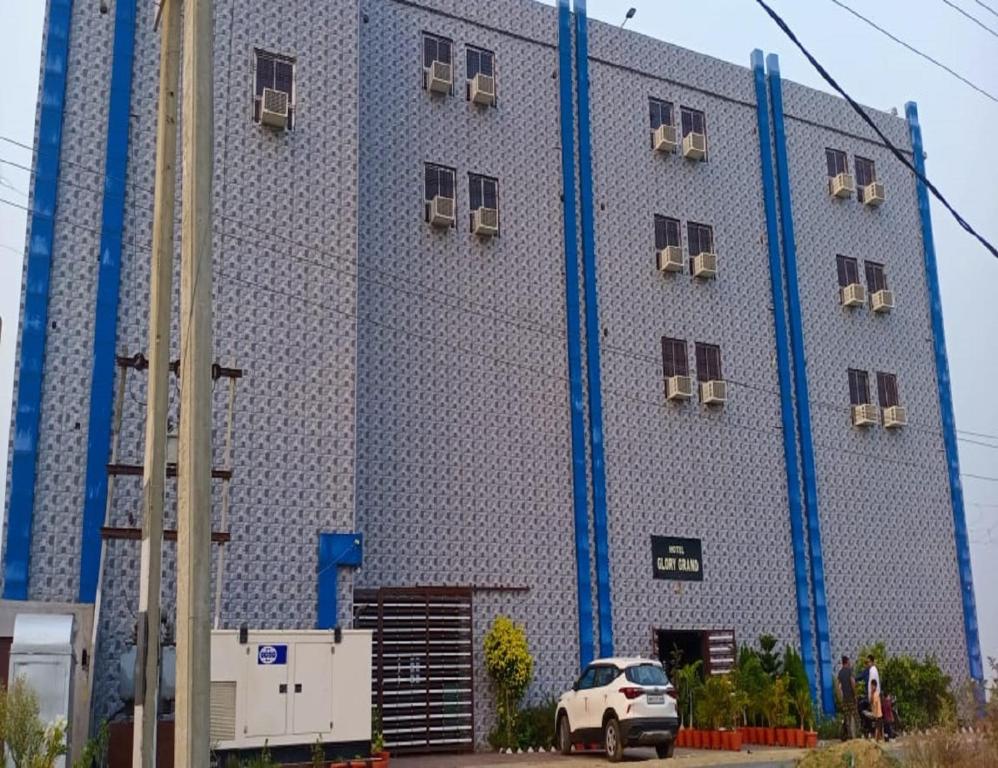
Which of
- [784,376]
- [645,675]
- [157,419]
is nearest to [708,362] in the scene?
[784,376]

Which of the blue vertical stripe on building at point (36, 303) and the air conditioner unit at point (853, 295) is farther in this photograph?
the air conditioner unit at point (853, 295)

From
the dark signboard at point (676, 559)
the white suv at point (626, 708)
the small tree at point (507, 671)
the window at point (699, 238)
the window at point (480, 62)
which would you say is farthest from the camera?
the window at point (699, 238)

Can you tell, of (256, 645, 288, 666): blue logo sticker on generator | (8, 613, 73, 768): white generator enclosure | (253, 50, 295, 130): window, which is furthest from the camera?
(253, 50, 295, 130): window

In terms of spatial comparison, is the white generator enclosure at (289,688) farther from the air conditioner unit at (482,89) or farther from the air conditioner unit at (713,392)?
the air conditioner unit at (482,89)

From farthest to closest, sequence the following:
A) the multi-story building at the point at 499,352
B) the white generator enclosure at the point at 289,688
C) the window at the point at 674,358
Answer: the window at the point at 674,358
the multi-story building at the point at 499,352
the white generator enclosure at the point at 289,688

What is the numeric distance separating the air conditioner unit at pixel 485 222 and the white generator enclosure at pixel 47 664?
11.9 meters

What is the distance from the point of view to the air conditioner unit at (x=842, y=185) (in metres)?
29.5

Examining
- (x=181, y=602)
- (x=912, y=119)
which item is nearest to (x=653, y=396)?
(x=912, y=119)

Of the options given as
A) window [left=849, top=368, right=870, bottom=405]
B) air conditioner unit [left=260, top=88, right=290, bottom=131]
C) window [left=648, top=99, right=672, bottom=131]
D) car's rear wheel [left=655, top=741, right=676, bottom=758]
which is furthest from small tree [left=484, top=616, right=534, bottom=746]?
window [left=648, top=99, right=672, bottom=131]

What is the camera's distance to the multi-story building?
18.7 m

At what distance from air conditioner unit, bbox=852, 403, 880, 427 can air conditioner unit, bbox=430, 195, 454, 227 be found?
38.0 feet

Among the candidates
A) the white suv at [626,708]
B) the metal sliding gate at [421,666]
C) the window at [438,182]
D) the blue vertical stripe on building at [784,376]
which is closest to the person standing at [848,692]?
A: the blue vertical stripe on building at [784,376]

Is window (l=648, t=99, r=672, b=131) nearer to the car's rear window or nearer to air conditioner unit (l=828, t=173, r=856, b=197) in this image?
air conditioner unit (l=828, t=173, r=856, b=197)

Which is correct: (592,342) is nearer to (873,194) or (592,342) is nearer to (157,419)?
(873,194)
